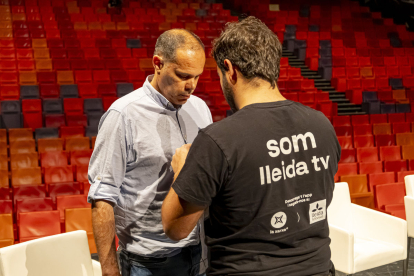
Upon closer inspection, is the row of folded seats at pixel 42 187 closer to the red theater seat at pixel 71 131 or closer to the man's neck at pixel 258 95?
the red theater seat at pixel 71 131

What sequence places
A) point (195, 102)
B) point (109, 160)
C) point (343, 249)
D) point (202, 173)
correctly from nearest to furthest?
point (202, 173), point (109, 160), point (195, 102), point (343, 249)

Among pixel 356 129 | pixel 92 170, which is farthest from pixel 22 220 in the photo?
pixel 356 129

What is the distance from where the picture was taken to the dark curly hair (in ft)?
2.31

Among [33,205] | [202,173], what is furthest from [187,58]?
[33,205]

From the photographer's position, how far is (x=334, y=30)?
23.9 feet

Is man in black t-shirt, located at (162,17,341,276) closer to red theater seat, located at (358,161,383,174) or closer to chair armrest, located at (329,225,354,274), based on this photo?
chair armrest, located at (329,225,354,274)

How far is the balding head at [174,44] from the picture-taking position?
0.98m

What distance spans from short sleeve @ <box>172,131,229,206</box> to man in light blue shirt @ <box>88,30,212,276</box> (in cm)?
29

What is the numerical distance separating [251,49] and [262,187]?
23 cm

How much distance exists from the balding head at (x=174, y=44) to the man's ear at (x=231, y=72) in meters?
0.27

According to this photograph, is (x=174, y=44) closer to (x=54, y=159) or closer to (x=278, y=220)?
(x=278, y=220)

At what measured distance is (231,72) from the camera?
73 cm

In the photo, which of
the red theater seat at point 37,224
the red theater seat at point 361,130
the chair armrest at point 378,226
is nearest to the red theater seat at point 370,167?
the red theater seat at point 361,130

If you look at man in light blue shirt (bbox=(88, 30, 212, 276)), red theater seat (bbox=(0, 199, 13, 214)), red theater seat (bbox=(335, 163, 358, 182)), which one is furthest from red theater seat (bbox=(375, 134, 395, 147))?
man in light blue shirt (bbox=(88, 30, 212, 276))
